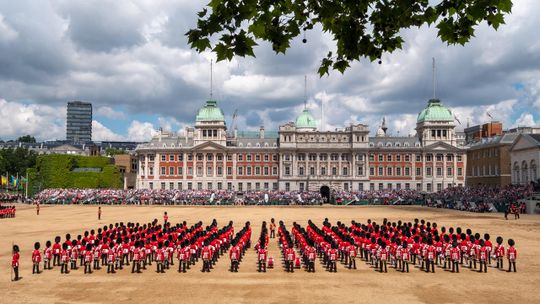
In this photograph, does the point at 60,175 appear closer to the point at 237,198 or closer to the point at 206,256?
the point at 237,198

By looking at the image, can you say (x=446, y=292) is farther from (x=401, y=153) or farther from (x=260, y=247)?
(x=401, y=153)

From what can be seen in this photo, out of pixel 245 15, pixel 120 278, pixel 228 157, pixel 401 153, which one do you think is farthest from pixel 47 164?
pixel 245 15

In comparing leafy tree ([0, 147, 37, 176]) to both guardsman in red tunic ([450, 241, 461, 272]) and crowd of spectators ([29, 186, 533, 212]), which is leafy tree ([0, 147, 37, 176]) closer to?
crowd of spectators ([29, 186, 533, 212])

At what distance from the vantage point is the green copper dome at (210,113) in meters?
101

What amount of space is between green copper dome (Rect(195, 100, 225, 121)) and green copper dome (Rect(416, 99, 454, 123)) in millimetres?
43364

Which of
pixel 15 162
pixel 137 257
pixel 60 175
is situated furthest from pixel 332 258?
pixel 15 162

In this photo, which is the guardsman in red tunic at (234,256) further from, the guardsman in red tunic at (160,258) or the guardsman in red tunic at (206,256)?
the guardsman in red tunic at (160,258)

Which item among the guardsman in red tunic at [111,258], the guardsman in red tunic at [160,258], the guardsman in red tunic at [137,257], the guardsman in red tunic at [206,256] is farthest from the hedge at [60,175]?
the guardsman in red tunic at [206,256]

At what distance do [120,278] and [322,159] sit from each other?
264 ft

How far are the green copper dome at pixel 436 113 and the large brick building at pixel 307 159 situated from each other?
0.20 meters

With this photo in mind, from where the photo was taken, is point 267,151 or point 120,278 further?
point 267,151

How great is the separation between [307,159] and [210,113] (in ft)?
75.1

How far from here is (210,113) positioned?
4003 inches

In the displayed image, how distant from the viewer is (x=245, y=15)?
22.5 ft
